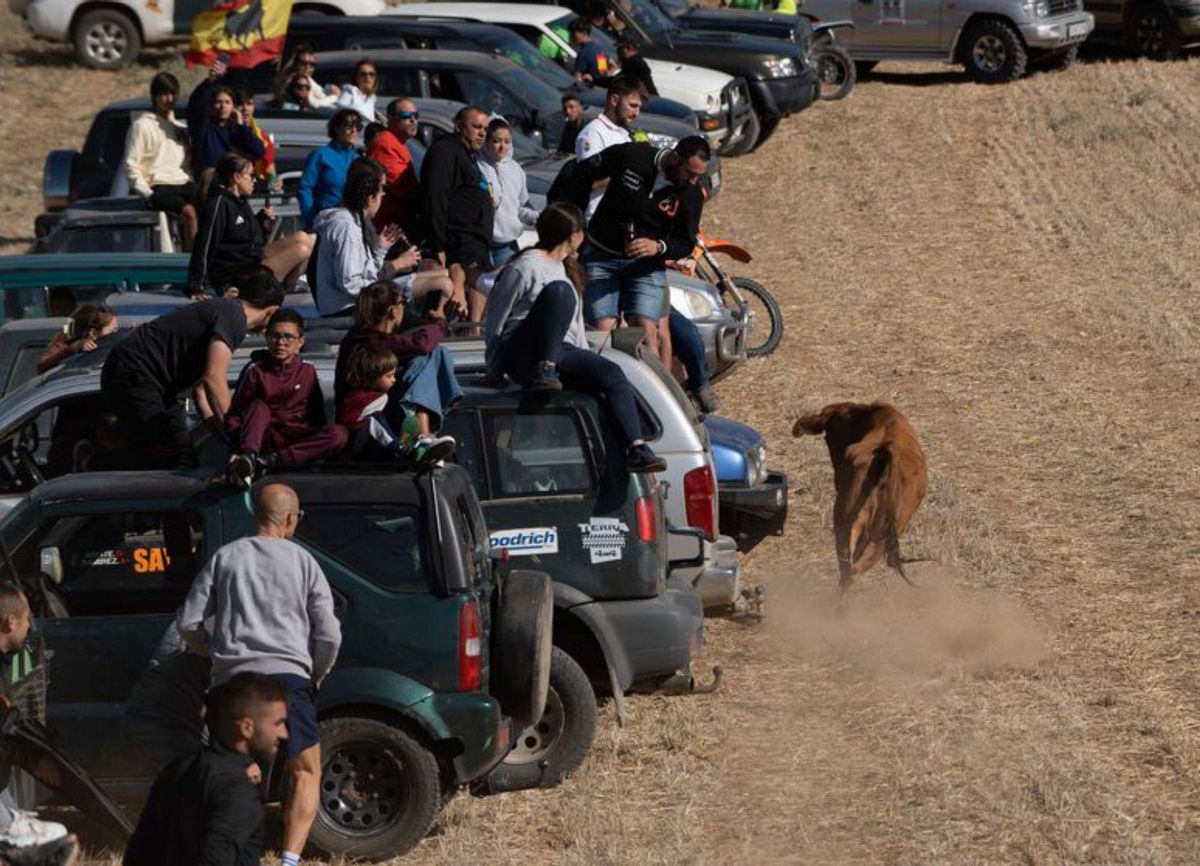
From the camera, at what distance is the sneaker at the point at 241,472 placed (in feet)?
22.8

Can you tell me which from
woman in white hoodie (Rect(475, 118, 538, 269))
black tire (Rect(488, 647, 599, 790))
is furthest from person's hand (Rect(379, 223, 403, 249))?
black tire (Rect(488, 647, 599, 790))

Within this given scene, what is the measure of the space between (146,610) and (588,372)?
2.14 meters

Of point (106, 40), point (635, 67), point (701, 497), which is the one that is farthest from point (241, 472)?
point (106, 40)

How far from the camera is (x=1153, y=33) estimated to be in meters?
27.8

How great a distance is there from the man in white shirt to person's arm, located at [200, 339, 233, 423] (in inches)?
182

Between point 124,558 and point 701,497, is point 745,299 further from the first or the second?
point 124,558

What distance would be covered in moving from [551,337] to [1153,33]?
21728 mm

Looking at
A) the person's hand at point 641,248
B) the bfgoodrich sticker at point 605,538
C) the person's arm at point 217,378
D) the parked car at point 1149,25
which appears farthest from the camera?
the parked car at point 1149,25

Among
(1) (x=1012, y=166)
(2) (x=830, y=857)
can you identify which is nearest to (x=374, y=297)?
(2) (x=830, y=857)

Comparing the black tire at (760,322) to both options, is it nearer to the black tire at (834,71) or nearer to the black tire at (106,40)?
the black tire at (834,71)

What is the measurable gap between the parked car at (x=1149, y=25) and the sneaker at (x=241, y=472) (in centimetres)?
2257

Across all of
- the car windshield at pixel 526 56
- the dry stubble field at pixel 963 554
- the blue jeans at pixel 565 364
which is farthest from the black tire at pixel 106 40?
the blue jeans at pixel 565 364

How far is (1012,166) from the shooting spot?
23047 millimetres

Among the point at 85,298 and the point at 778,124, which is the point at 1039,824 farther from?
the point at 778,124
